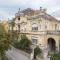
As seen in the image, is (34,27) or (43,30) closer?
(43,30)

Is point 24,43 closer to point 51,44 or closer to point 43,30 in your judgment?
point 43,30

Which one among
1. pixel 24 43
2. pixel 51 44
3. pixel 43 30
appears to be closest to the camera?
pixel 43 30

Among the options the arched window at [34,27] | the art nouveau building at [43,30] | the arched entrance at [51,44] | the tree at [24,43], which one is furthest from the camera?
the tree at [24,43]

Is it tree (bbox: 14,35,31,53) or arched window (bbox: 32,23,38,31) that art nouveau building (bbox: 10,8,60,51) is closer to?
arched window (bbox: 32,23,38,31)

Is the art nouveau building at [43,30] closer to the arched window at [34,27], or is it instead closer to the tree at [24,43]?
the arched window at [34,27]

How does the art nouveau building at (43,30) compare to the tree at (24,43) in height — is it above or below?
above

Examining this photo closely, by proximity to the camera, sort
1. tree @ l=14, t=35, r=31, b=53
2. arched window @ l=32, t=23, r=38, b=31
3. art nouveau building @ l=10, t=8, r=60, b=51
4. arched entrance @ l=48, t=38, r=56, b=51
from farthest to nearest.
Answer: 1. tree @ l=14, t=35, r=31, b=53
2. arched window @ l=32, t=23, r=38, b=31
3. arched entrance @ l=48, t=38, r=56, b=51
4. art nouveau building @ l=10, t=8, r=60, b=51

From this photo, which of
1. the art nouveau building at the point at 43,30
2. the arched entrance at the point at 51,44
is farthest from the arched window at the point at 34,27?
the arched entrance at the point at 51,44

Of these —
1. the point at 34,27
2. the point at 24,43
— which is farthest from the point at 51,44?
the point at 24,43

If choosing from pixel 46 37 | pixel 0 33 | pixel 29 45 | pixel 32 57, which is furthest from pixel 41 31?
pixel 0 33

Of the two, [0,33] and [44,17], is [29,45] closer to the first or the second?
[44,17]

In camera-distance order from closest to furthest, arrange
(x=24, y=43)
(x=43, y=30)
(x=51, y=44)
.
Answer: (x=43, y=30)
(x=51, y=44)
(x=24, y=43)

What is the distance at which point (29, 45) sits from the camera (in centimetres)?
4653

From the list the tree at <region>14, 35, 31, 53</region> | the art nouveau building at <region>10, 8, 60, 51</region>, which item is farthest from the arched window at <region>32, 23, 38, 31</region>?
the tree at <region>14, 35, 31, 53</region>
